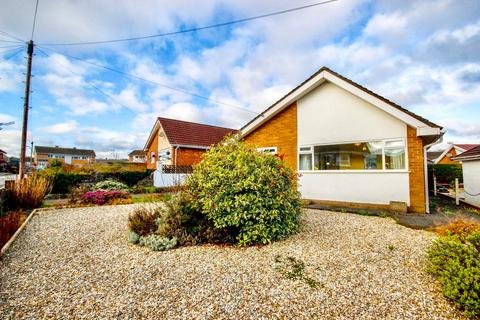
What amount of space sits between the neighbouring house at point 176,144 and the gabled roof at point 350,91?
829 centimetres

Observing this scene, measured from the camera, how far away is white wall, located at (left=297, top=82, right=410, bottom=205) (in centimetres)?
758

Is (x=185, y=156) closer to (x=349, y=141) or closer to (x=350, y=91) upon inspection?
(x=349, y=141)

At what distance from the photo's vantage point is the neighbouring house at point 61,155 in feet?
197

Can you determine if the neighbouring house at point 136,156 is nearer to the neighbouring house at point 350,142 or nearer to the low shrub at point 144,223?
the neighbouring house at point 350,142

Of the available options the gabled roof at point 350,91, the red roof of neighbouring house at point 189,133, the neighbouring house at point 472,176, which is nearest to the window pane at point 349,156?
the gabled roof at point 350,91

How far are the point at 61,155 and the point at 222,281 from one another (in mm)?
79086

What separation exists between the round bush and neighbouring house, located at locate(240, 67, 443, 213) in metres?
2.33

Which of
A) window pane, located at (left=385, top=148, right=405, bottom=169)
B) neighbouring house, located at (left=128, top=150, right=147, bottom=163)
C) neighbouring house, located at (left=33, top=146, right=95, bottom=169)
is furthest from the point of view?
neighbouring house, located at (left=33, top=146, right=95, bottom=169)

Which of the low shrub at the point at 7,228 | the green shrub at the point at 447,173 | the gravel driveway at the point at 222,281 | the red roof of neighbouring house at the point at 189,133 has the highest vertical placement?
the red roof of neighbouring house at the point at 189,133

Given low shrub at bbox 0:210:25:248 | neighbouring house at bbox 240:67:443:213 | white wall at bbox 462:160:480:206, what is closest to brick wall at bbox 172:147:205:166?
neighbouring house at bbox 240:67:443:213

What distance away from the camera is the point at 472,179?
1059 centimetres

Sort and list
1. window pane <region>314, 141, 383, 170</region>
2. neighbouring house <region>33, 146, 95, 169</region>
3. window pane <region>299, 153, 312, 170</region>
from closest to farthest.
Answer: window pane <region>314, 141, 383, 170</region> < window pane <region>299, 153, 312, 170</region> < neighbouring house <region>33, 146, 95, 169</region>

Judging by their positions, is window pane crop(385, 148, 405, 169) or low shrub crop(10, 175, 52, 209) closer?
window pane crop(385, 148, 405, 169)

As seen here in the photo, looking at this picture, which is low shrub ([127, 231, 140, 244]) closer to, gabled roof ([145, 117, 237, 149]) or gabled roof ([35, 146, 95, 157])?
gabled roof ([145, 117, 237, 149])
